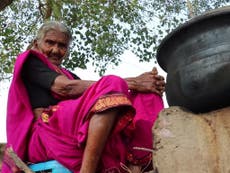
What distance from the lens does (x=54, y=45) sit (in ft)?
9.09

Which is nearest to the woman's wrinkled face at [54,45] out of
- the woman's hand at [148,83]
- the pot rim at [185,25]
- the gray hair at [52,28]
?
the gray hair at [52,28]

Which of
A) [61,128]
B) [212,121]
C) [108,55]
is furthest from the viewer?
[108,55]

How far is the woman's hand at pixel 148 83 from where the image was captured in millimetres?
2316

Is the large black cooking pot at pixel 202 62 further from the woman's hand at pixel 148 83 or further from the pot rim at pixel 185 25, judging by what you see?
the woman's hand at pixel 148 83

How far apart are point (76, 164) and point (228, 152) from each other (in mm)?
703

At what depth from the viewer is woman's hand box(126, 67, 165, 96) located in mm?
2316

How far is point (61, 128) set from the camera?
2.20 meters

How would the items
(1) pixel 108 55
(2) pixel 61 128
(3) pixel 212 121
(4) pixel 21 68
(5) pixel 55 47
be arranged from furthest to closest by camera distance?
(1) pixel 108 55, (5) pixel 55 47, (4) pixel 21 68, (2) pixel 61 128, (3) pixel 212 121

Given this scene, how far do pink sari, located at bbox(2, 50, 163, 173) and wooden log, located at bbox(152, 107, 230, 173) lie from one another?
192 millimetres

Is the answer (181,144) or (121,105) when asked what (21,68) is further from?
(181,144)

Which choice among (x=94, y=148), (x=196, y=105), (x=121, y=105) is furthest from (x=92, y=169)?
(x=196, y=105)

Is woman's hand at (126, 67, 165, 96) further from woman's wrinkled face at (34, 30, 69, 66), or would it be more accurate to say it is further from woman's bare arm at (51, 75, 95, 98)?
woman's wrinkled face at (34, 30, 69, 66)

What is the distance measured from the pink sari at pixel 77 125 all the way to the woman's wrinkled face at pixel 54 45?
0.27 metres

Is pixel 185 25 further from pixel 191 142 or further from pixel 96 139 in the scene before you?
pixel 96 139
